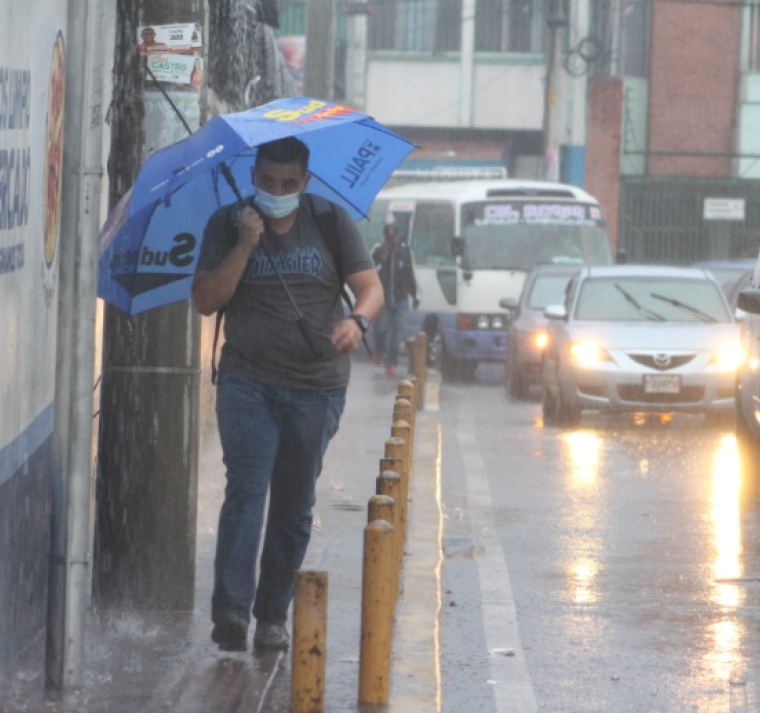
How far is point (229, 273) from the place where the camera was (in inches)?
229

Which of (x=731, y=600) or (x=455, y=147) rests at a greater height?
(x=455, y=147)

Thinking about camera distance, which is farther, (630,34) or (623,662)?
(630,34)

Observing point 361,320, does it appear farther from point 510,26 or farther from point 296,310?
point 510,26

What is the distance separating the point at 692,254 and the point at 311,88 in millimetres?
21965

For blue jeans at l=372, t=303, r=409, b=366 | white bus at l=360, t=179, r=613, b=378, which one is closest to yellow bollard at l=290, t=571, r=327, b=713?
blue jeans at l=372, t=303, r=409, b=366

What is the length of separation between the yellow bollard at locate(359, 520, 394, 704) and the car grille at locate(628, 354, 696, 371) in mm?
10656

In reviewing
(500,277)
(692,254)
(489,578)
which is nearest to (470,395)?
(500,277)

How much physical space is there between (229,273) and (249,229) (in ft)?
0.59

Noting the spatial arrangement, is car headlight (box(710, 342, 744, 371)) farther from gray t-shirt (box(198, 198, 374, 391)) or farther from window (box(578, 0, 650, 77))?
window (box(578, 0, 650, 77))

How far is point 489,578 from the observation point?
8273 mm

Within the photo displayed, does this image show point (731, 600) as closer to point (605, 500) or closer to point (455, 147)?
point (605, 500)

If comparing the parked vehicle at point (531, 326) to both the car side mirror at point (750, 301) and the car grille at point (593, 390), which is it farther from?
the car side mirror at point (750, 301)

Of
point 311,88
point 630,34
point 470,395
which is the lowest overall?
point 470,395

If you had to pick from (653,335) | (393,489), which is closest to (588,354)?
(653,335)
